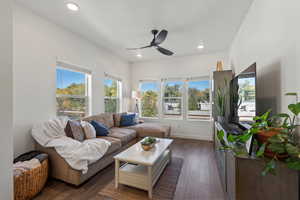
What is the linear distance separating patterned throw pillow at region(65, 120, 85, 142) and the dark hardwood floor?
69 cm

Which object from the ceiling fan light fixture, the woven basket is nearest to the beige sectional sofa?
the woven basket

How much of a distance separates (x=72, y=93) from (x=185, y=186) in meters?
2.97

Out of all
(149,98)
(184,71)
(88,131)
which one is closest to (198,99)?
(184,71)

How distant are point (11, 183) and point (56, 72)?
Result: 1.97 metres

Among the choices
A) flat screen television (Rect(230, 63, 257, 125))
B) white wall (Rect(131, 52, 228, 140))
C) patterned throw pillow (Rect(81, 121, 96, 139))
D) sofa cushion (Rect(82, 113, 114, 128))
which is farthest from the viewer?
white wall (Rect(131, 52, 228, 140))

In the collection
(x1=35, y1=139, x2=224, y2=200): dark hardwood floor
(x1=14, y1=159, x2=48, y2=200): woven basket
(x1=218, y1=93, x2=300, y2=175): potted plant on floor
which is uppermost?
(x1=218, y1=93, x2=300, y2=175): potted plant on floor

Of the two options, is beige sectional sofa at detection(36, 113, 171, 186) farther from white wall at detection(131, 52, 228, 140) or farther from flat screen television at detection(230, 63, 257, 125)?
flat screen television at detection(230, 63, 257, 125)

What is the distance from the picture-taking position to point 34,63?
7.33 feet

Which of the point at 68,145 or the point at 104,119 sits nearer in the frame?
the point at 68,145

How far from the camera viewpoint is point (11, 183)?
51.7 inches

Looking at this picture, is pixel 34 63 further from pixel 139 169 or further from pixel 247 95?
pixel 247 95

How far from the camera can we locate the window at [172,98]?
183 inches

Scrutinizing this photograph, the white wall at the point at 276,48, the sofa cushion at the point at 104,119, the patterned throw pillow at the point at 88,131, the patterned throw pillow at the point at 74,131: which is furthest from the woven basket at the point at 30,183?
the white wall at the point at 276,48

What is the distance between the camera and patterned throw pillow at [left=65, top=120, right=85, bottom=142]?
2.25 m
